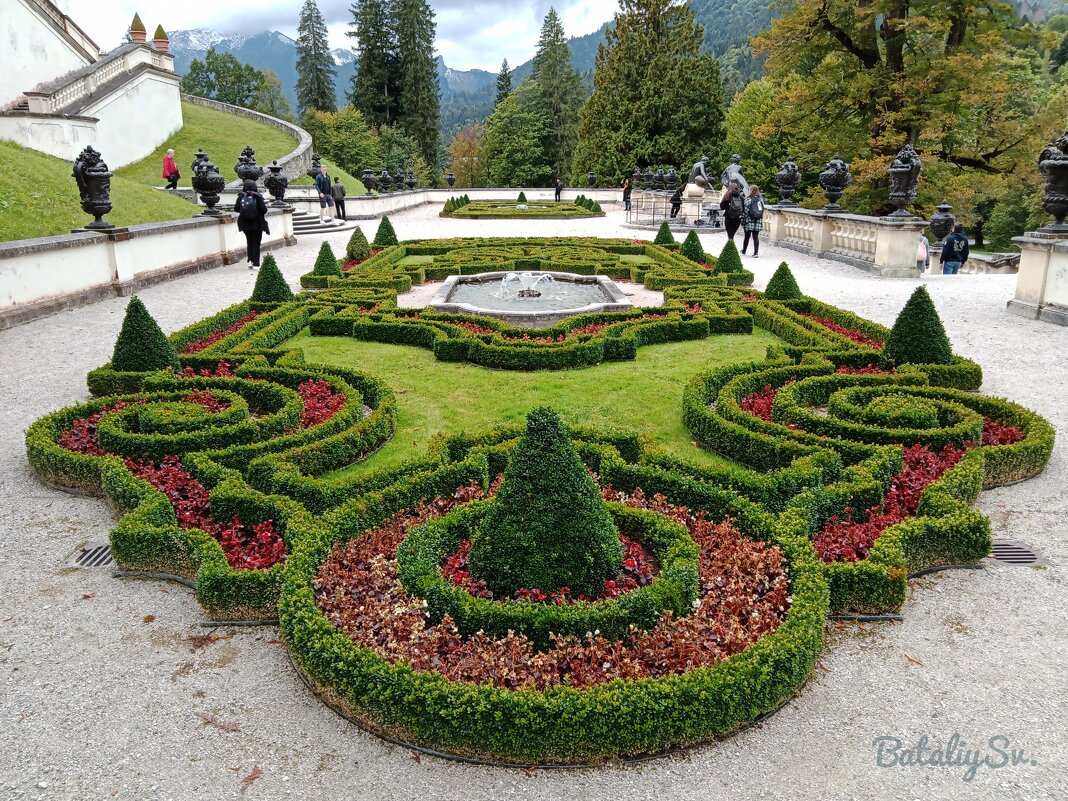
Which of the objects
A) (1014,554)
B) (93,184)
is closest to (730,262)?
(1014,554)

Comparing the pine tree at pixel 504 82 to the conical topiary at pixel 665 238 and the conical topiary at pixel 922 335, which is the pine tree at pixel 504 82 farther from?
the conical topiary at pixel 922 335

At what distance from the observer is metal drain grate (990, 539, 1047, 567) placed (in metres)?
5.44

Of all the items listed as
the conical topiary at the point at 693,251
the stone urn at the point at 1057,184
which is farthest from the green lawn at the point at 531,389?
the conical topiary at the point at 693,251

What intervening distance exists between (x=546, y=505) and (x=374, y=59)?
71.8 meters

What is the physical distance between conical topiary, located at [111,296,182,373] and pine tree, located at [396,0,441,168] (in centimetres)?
6096

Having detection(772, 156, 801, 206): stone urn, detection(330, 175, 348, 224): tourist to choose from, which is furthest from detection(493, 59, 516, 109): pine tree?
detection(772, 156, 801, 206): stone urn

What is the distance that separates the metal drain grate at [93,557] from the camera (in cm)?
546

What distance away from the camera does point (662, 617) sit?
4391mm

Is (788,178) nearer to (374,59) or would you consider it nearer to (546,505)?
(546,505)

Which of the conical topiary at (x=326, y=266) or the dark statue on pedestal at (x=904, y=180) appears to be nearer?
the conical topiary at (x=326, y=266)

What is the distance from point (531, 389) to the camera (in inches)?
365

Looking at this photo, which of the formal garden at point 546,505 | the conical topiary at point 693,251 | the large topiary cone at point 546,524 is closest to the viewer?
the formal garden at point 546,505

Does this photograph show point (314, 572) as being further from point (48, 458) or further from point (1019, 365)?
point (1019, 365)

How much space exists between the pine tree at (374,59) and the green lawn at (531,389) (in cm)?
6246
